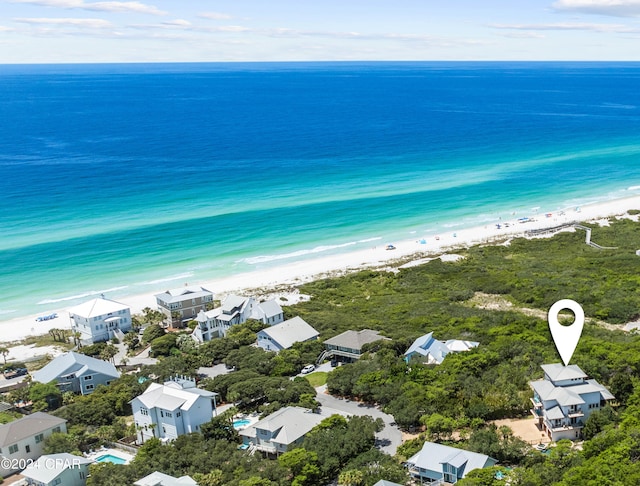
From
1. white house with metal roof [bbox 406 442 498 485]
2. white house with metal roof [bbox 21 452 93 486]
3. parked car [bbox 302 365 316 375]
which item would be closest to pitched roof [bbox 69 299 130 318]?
parked car [bbox 302 365 316 375]

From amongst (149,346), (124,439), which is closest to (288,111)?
(149,346)

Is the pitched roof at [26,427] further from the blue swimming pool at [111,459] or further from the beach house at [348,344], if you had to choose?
the beach house at [348,344]

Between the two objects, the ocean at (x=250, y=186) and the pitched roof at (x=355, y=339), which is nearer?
the pitched roof at (x=355, y=339)

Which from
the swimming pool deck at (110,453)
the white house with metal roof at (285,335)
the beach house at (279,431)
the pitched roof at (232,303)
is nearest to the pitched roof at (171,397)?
the swimming pool deck at (110,453)

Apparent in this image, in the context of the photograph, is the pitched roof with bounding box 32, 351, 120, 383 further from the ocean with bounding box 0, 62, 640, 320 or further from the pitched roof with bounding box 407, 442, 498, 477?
the pitched roof with bounding box 407, 442, 498, 477

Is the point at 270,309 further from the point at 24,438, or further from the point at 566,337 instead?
the point at 566,337

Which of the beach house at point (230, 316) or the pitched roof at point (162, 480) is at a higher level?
the beach house at point (230, 316)

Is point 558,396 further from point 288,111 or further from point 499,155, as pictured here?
point 288,111
